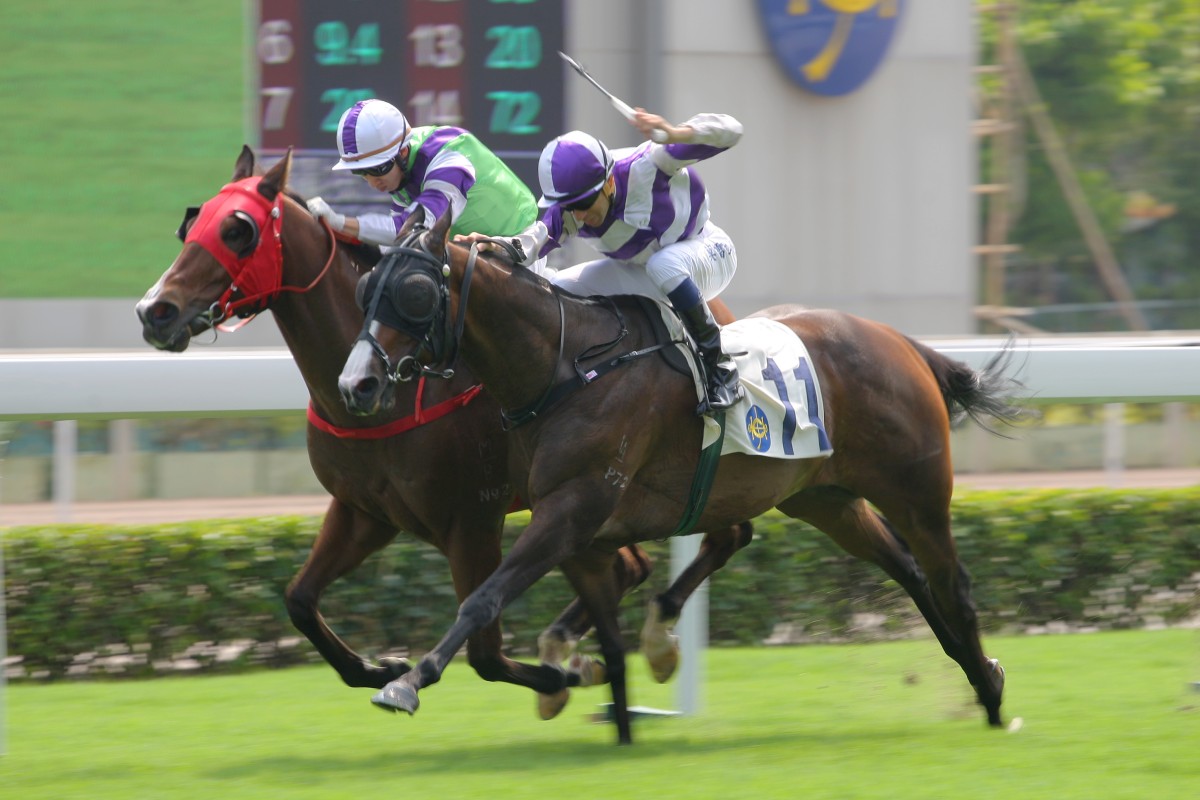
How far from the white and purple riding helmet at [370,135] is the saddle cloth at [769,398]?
84cm

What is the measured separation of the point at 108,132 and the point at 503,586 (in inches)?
222

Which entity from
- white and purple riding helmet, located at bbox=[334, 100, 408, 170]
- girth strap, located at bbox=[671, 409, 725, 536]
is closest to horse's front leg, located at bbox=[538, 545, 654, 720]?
girth strap, located at bbox=[671, 409, 725, 536]

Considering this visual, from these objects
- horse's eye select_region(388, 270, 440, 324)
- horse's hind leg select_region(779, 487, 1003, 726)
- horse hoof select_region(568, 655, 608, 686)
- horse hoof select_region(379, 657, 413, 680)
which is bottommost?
horse hoof select_region(568, 655, 608, 686)

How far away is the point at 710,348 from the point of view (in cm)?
452

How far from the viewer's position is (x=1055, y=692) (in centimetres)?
559

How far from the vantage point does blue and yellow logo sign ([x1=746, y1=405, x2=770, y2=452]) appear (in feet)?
15.1

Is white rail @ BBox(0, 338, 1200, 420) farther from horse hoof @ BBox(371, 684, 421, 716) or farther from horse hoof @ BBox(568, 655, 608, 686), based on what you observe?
horse hoof @ BBox(371, 684, 421, 716)

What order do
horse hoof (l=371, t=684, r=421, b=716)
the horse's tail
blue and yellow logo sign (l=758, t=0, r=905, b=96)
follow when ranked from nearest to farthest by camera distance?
horse hoof (l=371, t=684, r=421, b=716) < the horse's tail < blue and yellow logo sign (l=758, t=0, r=905, b=96)

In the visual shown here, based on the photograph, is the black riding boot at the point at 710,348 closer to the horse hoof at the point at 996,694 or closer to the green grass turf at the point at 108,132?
the horse hoof at the point at 996,694

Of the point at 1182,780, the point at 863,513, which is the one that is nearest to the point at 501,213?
the point at 863,513

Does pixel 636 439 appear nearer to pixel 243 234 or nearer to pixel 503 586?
pixel 503 586

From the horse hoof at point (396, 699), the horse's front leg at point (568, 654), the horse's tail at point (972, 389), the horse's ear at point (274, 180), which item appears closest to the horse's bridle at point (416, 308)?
the horse's ear at point (274, 180)

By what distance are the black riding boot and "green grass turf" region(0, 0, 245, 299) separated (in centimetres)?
515

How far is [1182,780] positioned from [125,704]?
10.7 feet
